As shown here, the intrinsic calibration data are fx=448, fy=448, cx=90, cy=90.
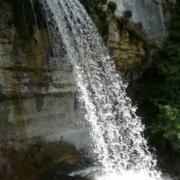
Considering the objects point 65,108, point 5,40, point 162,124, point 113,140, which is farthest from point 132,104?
point 5,40

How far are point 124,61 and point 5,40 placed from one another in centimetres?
308

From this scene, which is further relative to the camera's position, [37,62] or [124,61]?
[124,61]

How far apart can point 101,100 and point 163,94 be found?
6.03 ft

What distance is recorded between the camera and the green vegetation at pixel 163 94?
26.9ft

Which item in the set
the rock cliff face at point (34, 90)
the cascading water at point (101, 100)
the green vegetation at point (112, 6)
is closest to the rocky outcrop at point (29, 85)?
the rock cliff face at point (34, 90)

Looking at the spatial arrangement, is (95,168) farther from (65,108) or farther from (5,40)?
(5,40)

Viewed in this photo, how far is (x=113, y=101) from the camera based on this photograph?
8.03m

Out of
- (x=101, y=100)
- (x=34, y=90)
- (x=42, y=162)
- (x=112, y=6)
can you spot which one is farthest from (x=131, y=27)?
(x=42, y=162)

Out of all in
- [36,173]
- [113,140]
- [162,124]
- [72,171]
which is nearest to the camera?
[36,173]

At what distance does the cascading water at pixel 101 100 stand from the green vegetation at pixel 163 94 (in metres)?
0.47

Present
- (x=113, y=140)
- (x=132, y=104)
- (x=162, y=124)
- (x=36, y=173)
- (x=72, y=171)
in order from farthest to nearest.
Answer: (x=132, y=104), (x=162, y=124), (x=113, y=140), (x=72, y=171), (x=36, y=173)

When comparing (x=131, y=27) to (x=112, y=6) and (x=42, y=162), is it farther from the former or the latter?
(x=42, y=162)

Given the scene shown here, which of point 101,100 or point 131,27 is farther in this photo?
point 131,27

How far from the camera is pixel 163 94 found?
8992 mm
